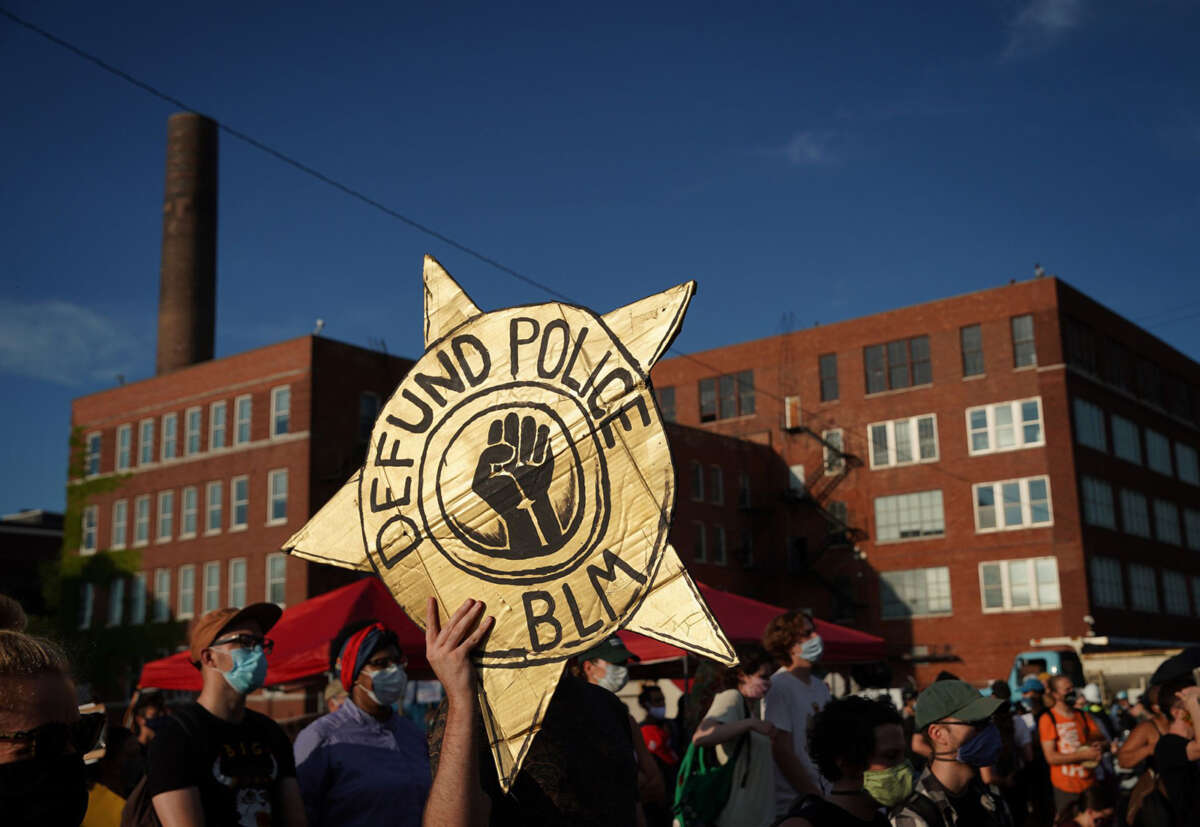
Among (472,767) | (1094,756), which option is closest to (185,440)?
(1094,756)

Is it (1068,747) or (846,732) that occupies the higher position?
(846,732)

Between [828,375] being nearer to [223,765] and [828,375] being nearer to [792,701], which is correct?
[792,701]

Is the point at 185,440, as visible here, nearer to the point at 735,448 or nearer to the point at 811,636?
the point at 735,448

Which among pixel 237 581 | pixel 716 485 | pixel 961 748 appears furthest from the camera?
pixel 716 485

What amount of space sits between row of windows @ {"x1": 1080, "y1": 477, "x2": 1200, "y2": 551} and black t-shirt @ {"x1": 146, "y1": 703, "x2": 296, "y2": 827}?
1914 inches

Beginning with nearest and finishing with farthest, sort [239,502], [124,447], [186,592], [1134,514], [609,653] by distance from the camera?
[609,653]
[239,502]
[186,592]
[124,447]
[1134,514]

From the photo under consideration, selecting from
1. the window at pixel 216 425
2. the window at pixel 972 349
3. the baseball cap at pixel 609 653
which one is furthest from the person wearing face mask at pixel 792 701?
the window at pixel 972 349

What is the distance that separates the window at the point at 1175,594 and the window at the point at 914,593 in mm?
12312

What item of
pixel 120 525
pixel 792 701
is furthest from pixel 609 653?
pixel 120 525

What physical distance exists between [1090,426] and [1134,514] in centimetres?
562

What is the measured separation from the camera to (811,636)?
6.58 meters

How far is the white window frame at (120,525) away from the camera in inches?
1917

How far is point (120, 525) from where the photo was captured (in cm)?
4903

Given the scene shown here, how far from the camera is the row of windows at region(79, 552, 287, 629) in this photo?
4247 centimetres
